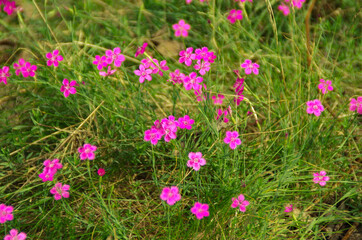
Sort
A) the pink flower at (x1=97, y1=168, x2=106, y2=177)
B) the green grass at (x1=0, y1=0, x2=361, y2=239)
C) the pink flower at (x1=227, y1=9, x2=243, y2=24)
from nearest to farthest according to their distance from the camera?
the green grass at (x1=0, y1=0, x2=361, y2=239), the pink flower at (x1=97, y1=168, x2=106, y2=177), the pink flower at (x1=227, y1=9, x2=243, y2=24)

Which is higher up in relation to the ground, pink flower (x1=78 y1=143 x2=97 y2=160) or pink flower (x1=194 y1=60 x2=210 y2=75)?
pink flower (x1=194 y1=60 x2=210 y2=75)

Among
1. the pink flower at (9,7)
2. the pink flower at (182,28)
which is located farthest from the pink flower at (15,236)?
the pink flower at (9,7)

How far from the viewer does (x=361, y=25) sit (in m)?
2.67

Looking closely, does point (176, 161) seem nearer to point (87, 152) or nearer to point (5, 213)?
point (87, 152)

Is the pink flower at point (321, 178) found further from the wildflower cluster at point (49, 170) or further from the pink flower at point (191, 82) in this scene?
the wildflower cluster at point (49, 170)

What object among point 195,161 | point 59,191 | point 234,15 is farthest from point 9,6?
point 195,161

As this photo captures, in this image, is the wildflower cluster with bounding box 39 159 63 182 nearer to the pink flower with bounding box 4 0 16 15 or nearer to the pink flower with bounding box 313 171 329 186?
the pink flower with bounding box 313 171 329 186

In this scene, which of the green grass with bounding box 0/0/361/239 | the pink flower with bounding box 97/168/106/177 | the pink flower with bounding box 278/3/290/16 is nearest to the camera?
the green grass with bounding box 0/0/361/239

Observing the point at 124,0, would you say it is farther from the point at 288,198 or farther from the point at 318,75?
the point at 288,198

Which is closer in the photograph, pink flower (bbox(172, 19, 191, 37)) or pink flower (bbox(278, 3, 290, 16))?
pink flower (bbox(172, 19, 191, 37))

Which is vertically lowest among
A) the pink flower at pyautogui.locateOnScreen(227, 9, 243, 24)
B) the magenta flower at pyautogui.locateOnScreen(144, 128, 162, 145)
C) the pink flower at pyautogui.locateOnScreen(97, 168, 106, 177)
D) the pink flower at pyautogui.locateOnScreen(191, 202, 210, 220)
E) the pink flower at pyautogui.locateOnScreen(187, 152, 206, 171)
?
the pink flower at pyautogui.locateOnScreen(97, 168, 106, 177)

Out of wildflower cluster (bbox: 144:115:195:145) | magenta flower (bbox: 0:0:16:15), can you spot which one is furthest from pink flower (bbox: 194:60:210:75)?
magenta flower (bbox: 0:0:16:15)

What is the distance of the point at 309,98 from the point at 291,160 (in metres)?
0.40

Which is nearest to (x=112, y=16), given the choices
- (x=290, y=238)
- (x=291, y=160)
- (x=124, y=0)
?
(x=124, y=0)
